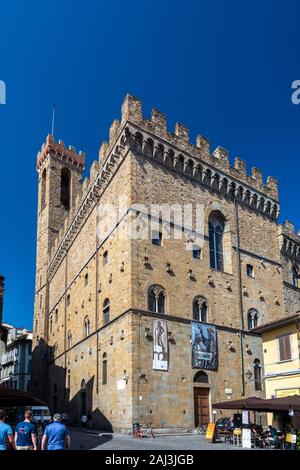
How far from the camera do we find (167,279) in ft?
83.5

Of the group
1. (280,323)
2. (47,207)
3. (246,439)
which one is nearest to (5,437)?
(246,439)

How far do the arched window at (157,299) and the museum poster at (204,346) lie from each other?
2.11 metres

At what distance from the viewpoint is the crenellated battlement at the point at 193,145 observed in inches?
1061

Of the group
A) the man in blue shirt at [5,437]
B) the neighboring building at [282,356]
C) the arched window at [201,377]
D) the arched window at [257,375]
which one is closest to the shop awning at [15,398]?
the man in blue shirt at [5,437]

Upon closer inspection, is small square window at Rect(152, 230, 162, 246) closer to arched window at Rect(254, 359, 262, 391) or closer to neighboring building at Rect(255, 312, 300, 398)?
neighboring building at Rect(255, 312, 300, 398)

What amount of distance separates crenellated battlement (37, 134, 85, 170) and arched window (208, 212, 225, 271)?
85.8ft

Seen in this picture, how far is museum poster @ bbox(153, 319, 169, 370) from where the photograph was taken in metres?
23.3

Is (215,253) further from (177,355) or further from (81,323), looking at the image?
(81,323)

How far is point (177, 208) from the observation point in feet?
90.6

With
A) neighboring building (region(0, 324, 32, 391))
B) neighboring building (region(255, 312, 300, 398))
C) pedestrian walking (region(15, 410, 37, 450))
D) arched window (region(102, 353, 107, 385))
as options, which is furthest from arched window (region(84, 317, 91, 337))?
neighboring building (region(0, 324, 32, 391))

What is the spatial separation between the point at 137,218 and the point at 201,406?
1016 centimetres

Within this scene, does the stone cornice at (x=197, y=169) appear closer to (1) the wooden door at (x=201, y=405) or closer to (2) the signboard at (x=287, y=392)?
(1) the wooden door at (x=201, y=405)

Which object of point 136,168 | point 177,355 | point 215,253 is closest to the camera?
point 177,355

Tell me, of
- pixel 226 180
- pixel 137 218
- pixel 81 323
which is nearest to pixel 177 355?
pixel 137 218
